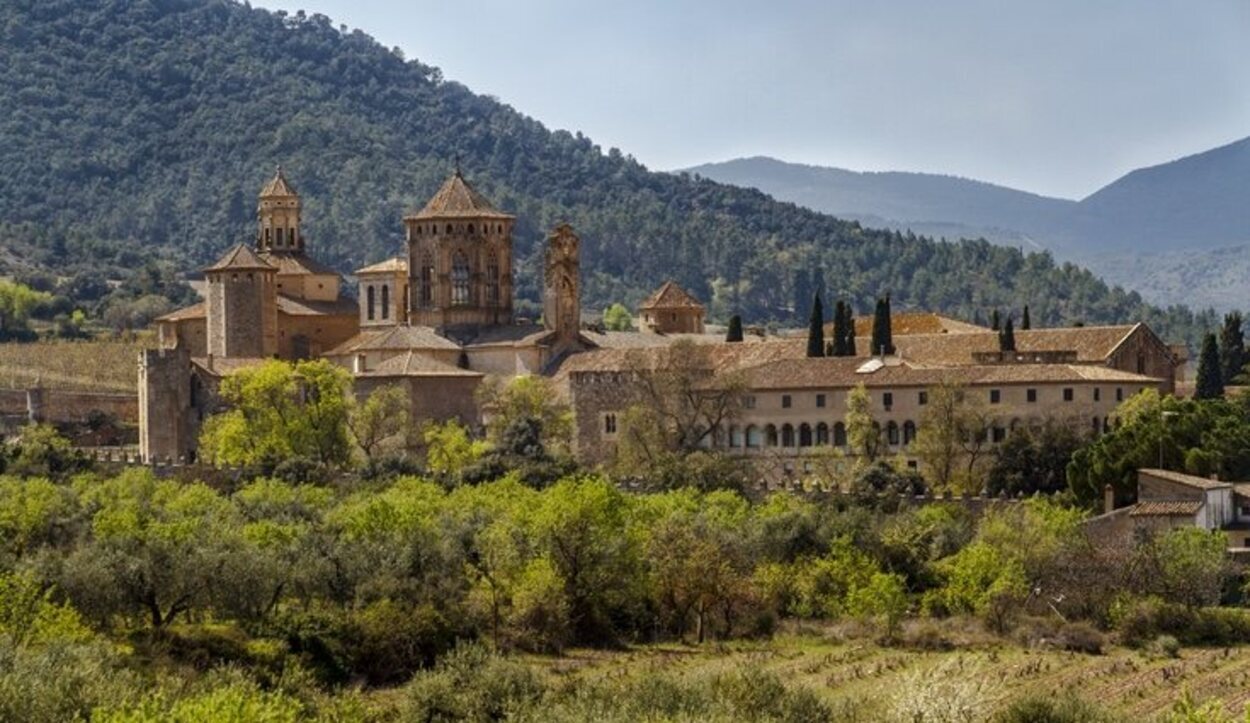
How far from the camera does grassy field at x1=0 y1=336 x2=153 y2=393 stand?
124m

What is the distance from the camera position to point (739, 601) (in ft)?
210

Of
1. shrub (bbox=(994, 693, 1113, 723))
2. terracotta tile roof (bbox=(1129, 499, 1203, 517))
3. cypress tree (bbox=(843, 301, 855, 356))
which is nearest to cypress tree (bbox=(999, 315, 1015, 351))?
cypress tree (bbox=(843, 301, 855, 356))

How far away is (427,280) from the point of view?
10188 centimetres

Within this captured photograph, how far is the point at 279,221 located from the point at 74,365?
22635mm

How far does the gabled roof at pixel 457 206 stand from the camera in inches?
4043

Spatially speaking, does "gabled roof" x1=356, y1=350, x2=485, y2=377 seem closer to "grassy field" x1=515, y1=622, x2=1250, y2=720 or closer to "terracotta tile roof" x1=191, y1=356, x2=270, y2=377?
"terracotta tile roof" x1=191, y1=356, x2=270, y2=377

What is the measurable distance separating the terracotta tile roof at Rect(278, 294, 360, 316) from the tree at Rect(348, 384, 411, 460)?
12197 millimetres

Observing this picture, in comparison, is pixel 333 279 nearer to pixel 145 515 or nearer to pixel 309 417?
pixel 309 417

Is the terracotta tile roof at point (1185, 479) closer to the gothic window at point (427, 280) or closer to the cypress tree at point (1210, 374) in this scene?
the cypress tree at point (1210, 374)

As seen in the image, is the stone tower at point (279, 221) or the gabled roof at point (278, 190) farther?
the gabled roof at point (278, 190)

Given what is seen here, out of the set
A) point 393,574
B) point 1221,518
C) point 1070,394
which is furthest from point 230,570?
point 1070,394

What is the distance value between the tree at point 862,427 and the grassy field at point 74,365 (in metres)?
48.5

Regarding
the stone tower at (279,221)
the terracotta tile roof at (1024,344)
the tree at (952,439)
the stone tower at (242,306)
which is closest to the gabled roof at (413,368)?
the stone tower at (242,306)

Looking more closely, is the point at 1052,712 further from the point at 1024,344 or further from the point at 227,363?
the point at 227,363
